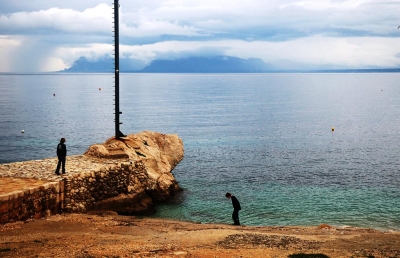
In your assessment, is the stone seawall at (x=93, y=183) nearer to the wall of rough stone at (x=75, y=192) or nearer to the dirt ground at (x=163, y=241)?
the wall of rough stone at (x=75, y=192)

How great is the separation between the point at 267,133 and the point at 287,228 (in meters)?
45.7

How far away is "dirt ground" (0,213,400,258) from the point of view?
17.8m

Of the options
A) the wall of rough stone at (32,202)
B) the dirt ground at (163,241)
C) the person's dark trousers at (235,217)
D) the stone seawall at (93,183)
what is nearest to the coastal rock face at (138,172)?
the stone seawall at (93,183)

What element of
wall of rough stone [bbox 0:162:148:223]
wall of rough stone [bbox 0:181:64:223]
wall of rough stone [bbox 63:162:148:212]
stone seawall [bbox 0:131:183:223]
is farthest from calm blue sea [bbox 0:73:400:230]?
wall of rough stone [bbox 0:181:64:223]

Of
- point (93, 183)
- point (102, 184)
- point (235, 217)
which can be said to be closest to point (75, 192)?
point (93, 183)

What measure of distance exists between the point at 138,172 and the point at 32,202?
9.45m

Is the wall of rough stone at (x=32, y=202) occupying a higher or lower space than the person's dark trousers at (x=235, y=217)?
higher

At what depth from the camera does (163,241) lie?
20203 millimetres

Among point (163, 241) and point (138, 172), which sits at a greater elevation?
point (138, 172)

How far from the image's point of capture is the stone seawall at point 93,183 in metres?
23.4

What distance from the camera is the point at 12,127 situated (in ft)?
244

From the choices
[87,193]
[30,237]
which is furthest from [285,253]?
[87,193]

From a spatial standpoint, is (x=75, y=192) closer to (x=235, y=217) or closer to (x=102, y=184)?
(x=102, y=184)

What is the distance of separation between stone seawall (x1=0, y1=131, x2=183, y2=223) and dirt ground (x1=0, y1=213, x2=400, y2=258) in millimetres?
984
